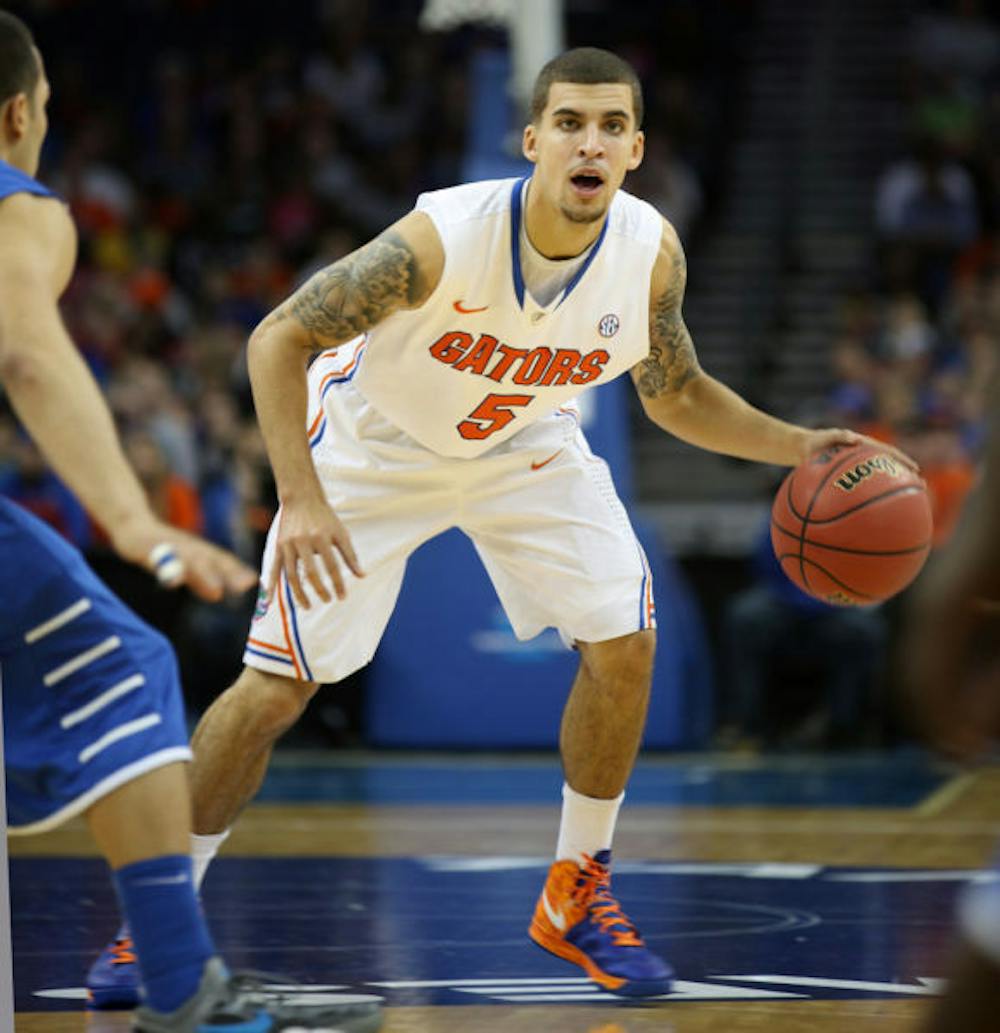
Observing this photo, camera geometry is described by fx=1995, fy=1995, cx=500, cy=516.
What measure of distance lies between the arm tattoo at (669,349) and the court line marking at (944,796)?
335cm

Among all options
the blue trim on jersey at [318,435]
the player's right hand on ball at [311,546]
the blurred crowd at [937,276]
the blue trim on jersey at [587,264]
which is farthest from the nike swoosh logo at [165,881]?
the blurred crowd at [937,276]

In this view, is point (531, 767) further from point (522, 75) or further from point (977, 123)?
point (977, 123)

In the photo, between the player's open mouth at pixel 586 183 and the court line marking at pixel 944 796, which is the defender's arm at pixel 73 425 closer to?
the player's open mouth at pixel 586 183

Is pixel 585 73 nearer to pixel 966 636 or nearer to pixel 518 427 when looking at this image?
pixel 518 427

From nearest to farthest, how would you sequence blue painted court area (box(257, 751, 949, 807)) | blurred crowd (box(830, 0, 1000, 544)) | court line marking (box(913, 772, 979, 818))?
court line marking (box(913, 772, 979, 818)) < blue painted court area (box(257, 751, 949, 807)) < blurred crowd (box(830, 0, 1000, 544))

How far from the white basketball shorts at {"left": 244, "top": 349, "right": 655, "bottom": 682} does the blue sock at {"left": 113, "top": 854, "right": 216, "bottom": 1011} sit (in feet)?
4.16

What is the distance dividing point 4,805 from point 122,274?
34.3 feet

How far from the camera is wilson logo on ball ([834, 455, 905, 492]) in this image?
4.92 meters

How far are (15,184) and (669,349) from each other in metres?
1.88

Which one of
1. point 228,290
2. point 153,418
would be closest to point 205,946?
point 153,418

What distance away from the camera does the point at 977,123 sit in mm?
14078

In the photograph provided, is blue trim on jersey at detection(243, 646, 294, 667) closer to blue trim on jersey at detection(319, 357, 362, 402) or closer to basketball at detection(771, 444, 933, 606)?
blue trim on jersey at detection(319, 357, 362, 402)

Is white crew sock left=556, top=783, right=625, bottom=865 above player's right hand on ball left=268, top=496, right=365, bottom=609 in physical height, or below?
below

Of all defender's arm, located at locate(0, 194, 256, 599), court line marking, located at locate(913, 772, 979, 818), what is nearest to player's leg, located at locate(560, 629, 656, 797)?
defender's arm, located at locate(0, 194, 256, 599)
